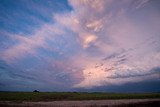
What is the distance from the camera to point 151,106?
4003 centimetres
